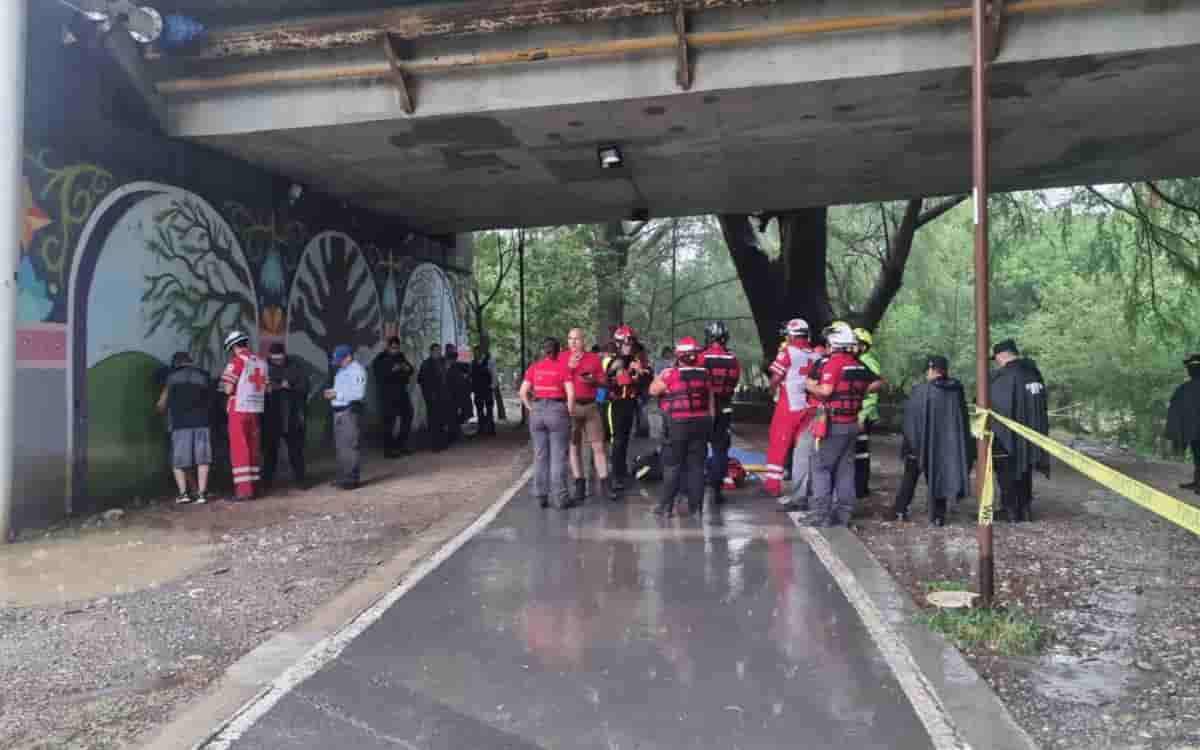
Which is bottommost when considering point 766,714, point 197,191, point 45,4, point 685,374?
point 766,714

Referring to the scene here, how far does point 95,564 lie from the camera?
7.23m

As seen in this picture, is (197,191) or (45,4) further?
(197,191)

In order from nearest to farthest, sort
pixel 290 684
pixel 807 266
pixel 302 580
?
pixel 290 684, pixel 302 580, pixel 807 266

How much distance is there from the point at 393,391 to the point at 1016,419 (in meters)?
9.10

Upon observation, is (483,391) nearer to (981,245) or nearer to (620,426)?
(620,426)

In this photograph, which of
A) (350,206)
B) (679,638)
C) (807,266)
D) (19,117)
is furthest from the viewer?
(807,266)

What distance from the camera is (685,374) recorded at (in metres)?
8.51

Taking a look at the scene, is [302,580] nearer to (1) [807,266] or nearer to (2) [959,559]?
(2) [959,559]

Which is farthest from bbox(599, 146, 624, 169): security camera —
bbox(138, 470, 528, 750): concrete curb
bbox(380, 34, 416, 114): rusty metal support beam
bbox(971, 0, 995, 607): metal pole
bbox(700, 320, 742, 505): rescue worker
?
bbox(971, 0, 995, 607): metal pole

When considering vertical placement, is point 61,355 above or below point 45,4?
below

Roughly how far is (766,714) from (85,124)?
28.4 ft

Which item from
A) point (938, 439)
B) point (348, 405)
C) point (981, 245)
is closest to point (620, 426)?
point (348, 405)

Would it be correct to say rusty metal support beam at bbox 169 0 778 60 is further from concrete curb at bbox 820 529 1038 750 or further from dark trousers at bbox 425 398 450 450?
dark trousers at bbox 425 398 450 450

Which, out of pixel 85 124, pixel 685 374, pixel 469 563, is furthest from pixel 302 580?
pixel 85 124
